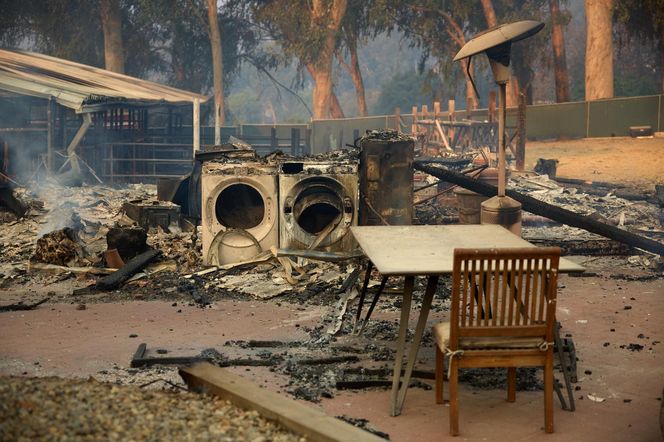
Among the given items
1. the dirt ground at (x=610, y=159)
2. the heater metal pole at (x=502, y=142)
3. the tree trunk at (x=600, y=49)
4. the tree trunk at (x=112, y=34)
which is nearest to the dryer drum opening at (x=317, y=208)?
the heater metal pole at (x=502, y=142)

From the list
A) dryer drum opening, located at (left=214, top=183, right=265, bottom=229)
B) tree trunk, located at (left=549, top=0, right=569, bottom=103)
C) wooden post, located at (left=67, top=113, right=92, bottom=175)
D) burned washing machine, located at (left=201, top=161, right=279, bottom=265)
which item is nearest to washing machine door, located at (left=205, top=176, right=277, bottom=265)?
burned washing machine, located at (left=201, top=161, right=279, bottom=265)

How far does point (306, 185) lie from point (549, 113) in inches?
778

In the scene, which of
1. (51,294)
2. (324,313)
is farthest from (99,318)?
(324,313)

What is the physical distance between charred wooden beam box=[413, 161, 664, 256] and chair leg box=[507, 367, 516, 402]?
19.7 feet

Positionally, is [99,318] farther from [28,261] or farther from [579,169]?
[579,169]

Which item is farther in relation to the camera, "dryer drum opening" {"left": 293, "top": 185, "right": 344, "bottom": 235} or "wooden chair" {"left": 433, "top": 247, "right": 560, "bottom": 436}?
"dryer drum opening" {"left": 293, "top": 185, "right": 344, "bottom": 235}

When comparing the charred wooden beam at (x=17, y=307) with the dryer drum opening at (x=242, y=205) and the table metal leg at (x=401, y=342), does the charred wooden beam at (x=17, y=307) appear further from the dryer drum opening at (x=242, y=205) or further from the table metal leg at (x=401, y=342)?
the table metal leg at (x=401, y=342)

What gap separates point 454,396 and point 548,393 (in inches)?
24.8

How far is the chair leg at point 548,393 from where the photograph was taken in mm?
5836

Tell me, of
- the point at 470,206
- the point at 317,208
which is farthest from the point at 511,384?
the point at 470,206

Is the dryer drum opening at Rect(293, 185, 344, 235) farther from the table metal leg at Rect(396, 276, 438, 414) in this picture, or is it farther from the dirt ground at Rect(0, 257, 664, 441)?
the table metal leg at Rect(396, 276, 438, 414)

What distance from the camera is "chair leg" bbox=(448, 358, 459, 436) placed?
5.73m

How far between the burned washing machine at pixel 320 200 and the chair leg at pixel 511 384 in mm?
5432

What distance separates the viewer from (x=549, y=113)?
29844mm
